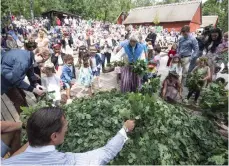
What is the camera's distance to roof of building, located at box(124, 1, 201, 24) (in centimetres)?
4439

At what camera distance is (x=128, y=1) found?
212ft

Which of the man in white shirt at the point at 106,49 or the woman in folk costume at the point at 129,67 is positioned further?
the man in white shirt at the point at 106,49

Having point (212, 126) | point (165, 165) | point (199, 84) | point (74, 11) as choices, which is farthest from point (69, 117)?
point (74, 11)

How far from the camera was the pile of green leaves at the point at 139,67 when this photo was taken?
15.8 ft

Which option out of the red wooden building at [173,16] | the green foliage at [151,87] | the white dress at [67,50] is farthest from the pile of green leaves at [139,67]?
the red wooden building at [173,16]

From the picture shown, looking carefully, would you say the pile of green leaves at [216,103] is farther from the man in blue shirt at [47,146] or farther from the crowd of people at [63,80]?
the man in blue shirt at [47,146]

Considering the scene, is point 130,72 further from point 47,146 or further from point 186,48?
point 47,146

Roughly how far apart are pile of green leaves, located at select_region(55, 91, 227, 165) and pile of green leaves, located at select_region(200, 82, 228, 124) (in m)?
0.14

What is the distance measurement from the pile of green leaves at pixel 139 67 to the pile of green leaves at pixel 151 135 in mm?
1795

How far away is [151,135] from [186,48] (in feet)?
14.9

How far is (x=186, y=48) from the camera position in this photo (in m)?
6.70

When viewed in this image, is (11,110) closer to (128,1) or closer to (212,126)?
(212,126)

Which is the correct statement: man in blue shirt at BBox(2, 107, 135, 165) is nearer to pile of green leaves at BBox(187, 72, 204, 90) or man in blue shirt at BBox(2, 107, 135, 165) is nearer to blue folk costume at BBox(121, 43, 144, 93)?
blue folk costume at BBox(121, 43, 144, 93)

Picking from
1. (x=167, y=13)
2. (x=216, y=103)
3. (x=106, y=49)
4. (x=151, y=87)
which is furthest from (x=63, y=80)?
(x=167, y=13)
